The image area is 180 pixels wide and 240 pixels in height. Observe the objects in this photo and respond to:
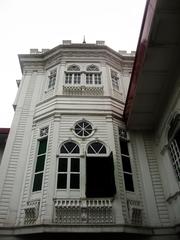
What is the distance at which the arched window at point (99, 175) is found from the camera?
7.32 metres

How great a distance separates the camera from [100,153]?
27.9ft

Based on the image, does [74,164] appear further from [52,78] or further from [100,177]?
[52,78]

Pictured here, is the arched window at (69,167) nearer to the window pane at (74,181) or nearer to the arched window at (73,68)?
the window pane at (74,181)

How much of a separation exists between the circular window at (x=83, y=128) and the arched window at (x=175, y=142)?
3.24 meters

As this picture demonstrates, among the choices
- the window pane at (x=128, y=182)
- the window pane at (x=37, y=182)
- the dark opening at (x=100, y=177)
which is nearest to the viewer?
the dark opening at (x=100, y=177)

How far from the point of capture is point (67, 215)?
691 centimetres

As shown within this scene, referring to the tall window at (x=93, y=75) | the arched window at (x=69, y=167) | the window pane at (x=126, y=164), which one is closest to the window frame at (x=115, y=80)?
the tall window at (x=93, y=75)

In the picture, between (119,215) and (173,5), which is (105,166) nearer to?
(119,215)

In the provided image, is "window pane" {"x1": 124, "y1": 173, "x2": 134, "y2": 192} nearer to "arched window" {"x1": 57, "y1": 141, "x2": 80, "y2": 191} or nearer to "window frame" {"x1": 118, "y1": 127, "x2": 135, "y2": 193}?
"window frame" {"x1": 118, "y1": 127, "x2": 135, "y2": 193}

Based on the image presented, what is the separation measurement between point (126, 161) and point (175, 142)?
6.83 ft

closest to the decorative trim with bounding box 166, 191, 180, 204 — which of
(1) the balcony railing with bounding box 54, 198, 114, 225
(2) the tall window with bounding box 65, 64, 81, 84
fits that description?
(1) the balcony railing with bounding box 54, 198, 114, 225

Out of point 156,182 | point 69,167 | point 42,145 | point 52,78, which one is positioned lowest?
point 156,182

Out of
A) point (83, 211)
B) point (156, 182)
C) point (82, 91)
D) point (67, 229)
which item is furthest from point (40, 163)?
point (156, 182)

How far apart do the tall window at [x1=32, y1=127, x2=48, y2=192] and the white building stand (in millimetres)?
45
